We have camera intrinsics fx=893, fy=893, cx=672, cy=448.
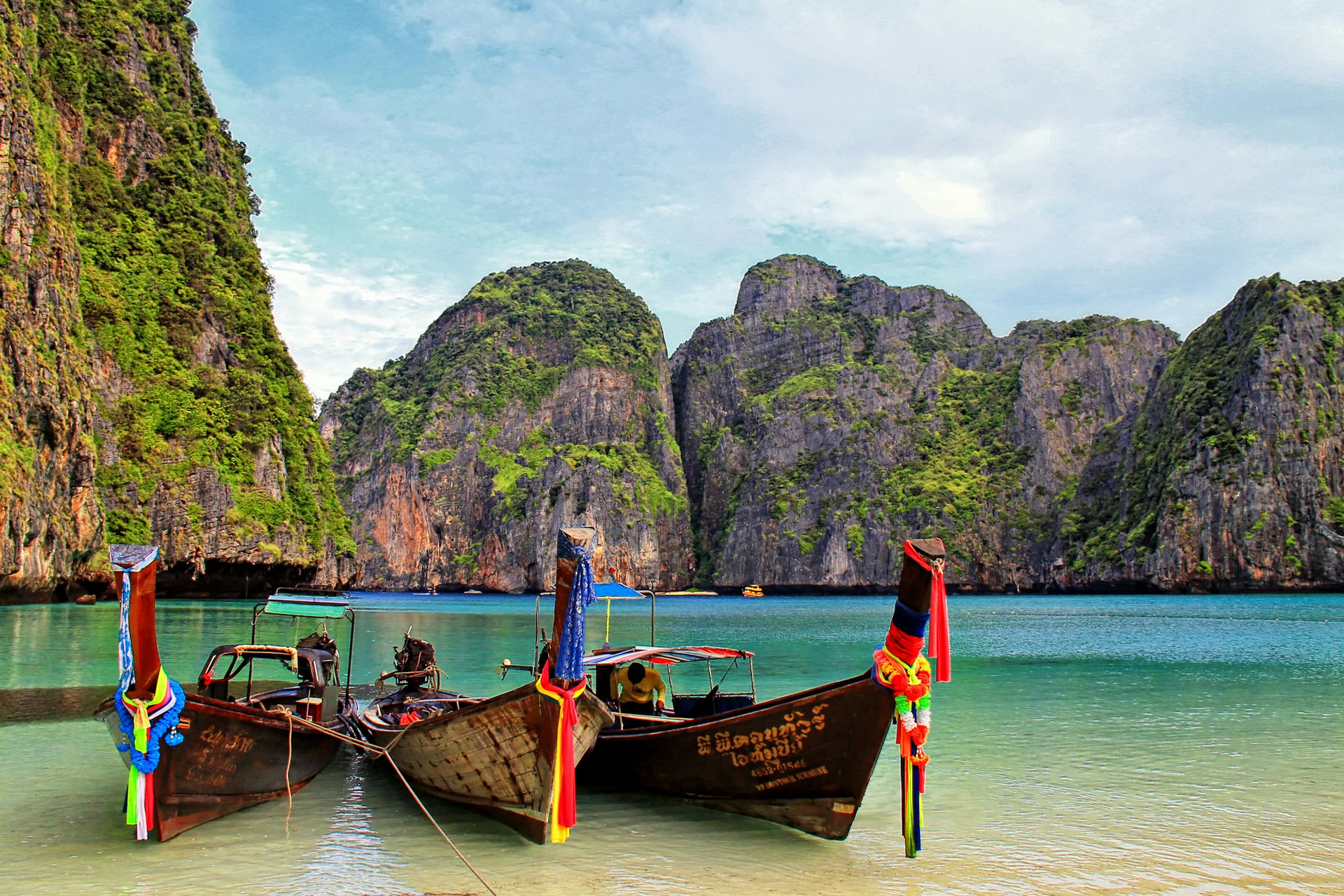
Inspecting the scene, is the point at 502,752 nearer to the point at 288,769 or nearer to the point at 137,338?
the point at 288,769

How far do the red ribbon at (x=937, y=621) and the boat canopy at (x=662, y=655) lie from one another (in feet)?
15.7

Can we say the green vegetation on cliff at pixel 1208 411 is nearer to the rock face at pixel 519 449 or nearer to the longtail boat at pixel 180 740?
the rock face at pixel 519 449

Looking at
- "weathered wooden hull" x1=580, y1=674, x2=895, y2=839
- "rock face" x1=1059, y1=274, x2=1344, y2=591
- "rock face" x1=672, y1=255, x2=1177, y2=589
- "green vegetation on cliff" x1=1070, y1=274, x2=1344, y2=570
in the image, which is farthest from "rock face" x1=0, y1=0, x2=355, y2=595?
"green vegetation on cliff" x1=1070, y1=274, x2=1344, y2=570

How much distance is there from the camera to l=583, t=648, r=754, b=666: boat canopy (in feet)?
42.8

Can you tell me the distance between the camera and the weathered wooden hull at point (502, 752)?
9.08 metres

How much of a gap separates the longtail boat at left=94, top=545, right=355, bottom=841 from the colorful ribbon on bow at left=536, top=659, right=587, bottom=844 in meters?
3.70

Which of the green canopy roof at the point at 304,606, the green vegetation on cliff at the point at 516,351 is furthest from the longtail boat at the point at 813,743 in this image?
the green vegetation on cliff at the point at 516,351

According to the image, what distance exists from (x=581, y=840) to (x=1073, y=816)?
20.6 ft

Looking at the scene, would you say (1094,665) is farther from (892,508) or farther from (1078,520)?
(892,508)

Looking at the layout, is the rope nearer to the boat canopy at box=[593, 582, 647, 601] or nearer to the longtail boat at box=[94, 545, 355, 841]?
the longtail boat at box=[94, 545, 355, 841]

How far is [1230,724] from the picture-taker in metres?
17.8

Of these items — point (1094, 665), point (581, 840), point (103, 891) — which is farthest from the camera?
point (1094, 665)

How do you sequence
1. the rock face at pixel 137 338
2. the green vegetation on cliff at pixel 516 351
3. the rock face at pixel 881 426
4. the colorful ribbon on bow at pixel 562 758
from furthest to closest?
the green vegetation on cliff at pixel 516 351 → the rock face at pixel 881 426 → the rock face at pixel 137 338 → the colorful ribbon on bow at pixel 562 758

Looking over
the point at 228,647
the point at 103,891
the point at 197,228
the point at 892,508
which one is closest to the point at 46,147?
the point at 197,228
